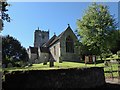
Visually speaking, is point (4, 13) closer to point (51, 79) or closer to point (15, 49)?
point (51, 79)

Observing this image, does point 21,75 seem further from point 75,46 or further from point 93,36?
point 75,46

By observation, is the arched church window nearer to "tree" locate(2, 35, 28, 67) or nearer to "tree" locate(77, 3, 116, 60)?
"tree" locate(77, 3, 116, 60)

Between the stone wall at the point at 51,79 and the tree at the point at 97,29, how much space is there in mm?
32232

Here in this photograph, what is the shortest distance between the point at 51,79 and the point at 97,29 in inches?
1373

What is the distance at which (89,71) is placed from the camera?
18672mm

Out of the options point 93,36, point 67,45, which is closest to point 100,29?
point 93,36

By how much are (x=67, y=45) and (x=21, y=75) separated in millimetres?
44930

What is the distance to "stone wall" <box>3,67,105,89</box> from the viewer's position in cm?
1677

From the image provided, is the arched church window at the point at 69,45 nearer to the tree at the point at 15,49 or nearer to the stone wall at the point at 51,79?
the tree at the point at 15,49

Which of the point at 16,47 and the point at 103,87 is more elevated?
the point at 16,47

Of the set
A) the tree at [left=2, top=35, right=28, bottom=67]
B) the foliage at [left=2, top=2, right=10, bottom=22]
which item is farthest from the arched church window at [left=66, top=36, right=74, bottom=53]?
the foliage at [left=2, top=2, right=10, bottom=22]

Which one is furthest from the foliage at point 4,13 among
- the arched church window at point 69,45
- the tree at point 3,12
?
the arched church window at point 69,45

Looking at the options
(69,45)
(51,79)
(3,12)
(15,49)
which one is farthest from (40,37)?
(51,79)

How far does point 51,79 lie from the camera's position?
56.2 ft
